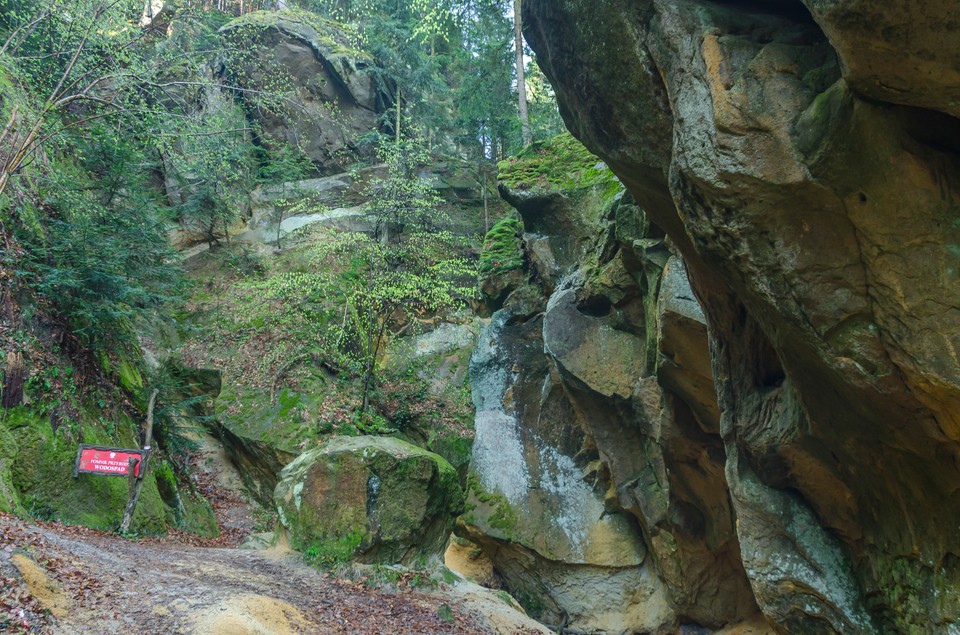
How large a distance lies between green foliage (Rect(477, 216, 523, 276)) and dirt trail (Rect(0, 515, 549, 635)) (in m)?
8.94

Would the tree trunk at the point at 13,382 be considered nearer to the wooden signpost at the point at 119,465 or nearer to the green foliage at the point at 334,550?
the wooden signpost at the point at 119,465

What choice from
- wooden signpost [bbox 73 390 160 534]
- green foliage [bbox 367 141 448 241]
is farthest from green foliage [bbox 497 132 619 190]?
wooden signpost [bbox 73 390 160 534]

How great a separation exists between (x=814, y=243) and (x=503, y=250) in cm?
1262

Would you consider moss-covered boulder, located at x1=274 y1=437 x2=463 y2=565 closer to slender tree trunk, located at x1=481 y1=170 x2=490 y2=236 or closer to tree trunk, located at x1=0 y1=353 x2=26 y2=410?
tree trunk, located at x1=0 y1=353 x2=26 y2=410

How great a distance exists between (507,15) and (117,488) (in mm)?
17537

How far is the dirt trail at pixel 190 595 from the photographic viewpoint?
5492 mm

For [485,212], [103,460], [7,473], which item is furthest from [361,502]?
[485,212]

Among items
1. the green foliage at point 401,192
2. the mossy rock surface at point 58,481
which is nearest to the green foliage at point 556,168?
the green foliage at point 401,192

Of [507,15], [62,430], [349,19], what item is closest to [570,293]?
[62,430]

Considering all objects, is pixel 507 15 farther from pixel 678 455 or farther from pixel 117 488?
pixel 117 488

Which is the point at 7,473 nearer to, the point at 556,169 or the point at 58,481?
the point at 58,481

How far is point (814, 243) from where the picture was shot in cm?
468

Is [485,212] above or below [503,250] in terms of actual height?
above

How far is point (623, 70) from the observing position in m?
5.89
